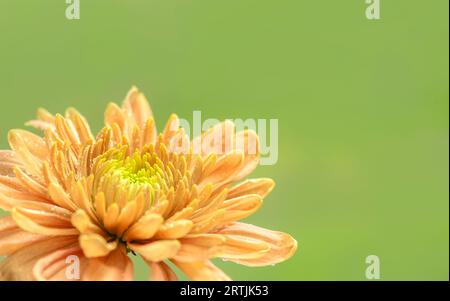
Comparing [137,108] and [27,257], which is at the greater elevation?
[137,108]

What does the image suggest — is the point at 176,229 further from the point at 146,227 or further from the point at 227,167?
the point at 227,167

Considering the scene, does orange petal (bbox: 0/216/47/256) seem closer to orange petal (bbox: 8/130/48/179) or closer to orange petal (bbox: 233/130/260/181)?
orange petal (bbox: 8/130/48/179)

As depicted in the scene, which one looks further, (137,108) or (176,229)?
(137,108)

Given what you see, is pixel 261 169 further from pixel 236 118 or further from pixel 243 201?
pixel 243 201

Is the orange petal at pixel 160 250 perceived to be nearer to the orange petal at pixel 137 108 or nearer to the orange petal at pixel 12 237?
the orange petal at pixel 12 237

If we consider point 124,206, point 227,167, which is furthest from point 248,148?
point 124,206

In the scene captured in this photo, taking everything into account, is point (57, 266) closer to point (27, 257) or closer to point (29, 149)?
point (27, 257)

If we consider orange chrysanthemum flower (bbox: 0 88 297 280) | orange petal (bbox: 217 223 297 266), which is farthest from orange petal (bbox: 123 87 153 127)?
orange petal (bbox: 217 223 297 266)

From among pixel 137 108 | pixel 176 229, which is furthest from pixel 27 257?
pixel 137 108
